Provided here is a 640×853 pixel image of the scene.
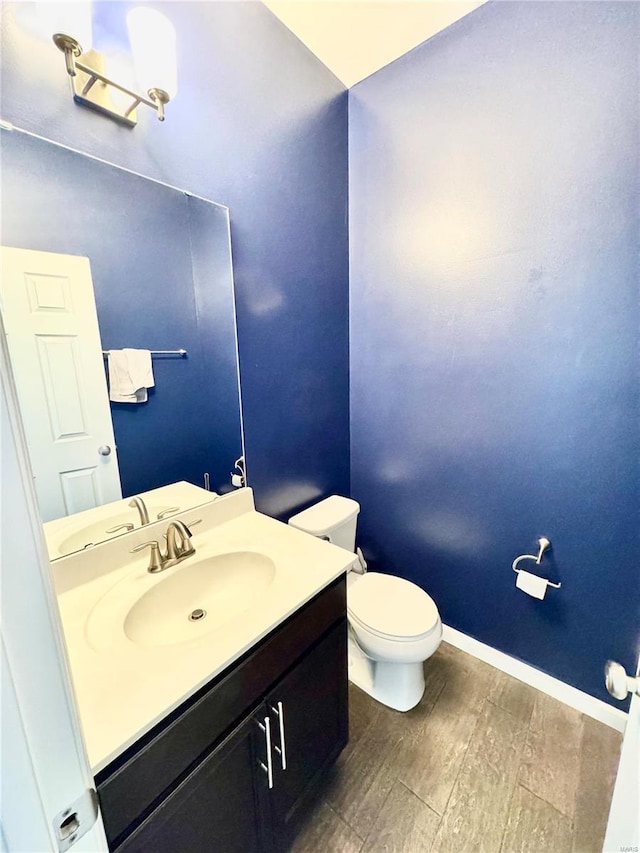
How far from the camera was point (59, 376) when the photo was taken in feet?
Answer: 3.10

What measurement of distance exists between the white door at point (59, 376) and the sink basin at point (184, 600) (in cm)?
31

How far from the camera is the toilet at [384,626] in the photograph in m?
1.36

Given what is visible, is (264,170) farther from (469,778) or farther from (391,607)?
(469,778)

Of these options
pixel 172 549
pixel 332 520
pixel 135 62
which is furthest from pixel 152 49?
pixel 332 520

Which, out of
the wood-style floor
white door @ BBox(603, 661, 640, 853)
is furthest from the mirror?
white door @ BBox(603, 661, 640, 853)

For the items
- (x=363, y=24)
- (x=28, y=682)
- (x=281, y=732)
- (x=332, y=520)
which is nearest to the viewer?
(x=28, y=682)

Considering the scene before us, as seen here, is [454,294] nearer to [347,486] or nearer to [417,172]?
[417,172]

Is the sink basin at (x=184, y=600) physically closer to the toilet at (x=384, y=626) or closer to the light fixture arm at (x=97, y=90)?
the toilet at (x=384, y=626)

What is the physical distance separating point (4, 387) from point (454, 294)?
1.60 meters

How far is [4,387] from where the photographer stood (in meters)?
0.32

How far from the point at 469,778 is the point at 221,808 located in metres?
0.97

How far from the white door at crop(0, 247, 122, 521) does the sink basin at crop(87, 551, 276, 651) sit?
308 mm

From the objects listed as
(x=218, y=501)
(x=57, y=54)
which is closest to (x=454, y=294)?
(x=218, y=501)

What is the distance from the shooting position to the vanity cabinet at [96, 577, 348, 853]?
63cm
